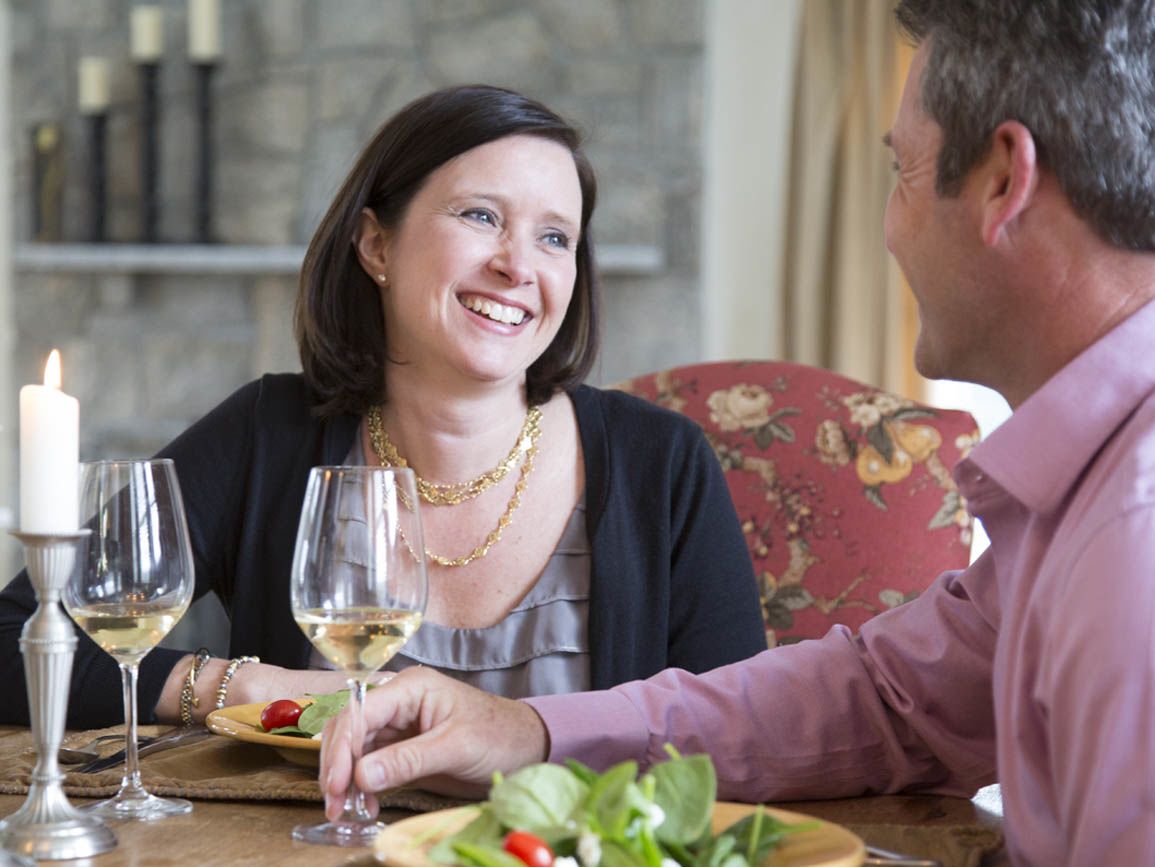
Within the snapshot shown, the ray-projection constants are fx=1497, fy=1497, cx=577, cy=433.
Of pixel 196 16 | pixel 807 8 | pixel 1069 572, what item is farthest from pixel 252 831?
pixel 196 16

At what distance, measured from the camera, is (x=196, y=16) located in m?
4.12

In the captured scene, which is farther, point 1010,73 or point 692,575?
point 692,575

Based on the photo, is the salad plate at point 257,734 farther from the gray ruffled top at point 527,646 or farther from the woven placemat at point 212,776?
the gray ruffled top at point 527,646

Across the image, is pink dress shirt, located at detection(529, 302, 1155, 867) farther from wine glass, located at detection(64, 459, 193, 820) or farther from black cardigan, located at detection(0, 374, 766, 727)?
black cardigan, located at detection(0, 374, 766, 727)

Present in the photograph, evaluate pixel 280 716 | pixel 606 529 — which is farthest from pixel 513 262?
pixel 280 716

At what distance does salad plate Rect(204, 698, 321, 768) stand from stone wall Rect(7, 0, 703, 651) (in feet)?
9.41

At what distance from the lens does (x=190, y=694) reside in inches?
54.4

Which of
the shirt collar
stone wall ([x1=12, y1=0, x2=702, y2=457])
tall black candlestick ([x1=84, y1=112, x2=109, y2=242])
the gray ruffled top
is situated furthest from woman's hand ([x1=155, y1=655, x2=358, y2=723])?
tall black candlestick ([x1=84, y1=112, x2=109, y2=242])

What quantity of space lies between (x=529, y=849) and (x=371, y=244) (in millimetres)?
1270

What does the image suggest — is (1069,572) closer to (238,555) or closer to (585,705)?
(585,705)

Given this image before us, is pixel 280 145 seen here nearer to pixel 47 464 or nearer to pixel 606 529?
pixel 606 529

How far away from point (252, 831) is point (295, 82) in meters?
3.52

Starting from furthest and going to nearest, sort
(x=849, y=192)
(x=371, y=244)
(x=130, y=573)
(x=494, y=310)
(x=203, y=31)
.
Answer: (x=203, y=31) → (x=849, y=192) → (x=371, y=244) → (x=494, y=310) → (x=130, y=573)

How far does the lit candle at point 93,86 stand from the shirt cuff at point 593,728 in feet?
11.7
